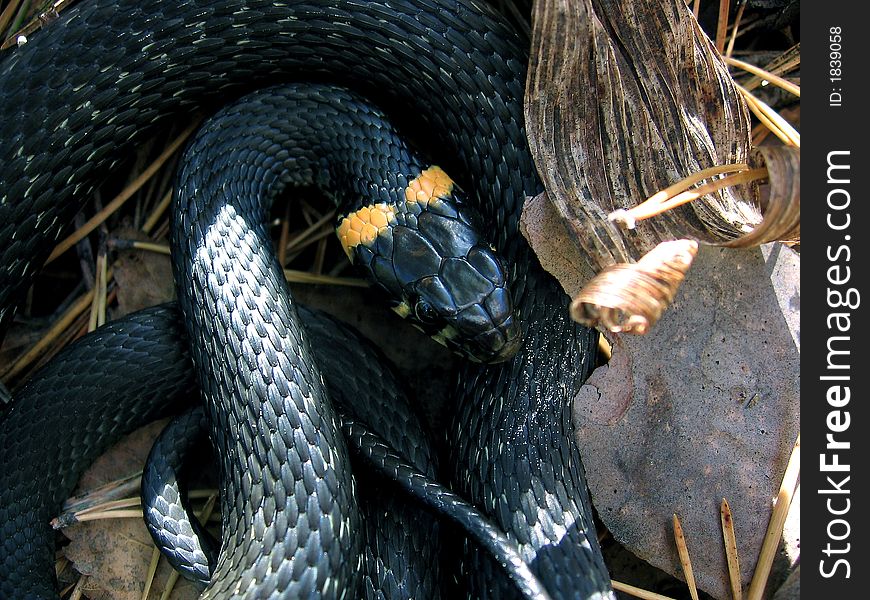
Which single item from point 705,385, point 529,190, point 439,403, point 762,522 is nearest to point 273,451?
point 439,403

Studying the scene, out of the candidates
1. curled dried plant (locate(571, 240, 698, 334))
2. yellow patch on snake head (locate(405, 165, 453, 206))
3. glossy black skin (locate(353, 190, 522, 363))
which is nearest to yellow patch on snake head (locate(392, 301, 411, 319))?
glossy black skin (locate(353, 190, 522, 363))

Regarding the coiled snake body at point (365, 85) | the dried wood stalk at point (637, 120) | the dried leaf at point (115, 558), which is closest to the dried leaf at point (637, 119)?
the dried wood stalk at point (637, 120)

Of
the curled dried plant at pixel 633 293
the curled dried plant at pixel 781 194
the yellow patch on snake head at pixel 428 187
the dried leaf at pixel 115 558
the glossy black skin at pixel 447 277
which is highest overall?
the curled dried plant at pixel 781 194

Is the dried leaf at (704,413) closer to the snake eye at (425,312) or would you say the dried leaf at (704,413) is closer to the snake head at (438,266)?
the snake head at (438,266)

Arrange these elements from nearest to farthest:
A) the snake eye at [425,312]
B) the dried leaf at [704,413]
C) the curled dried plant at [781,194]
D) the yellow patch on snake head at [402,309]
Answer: the curled dried plant at [781,194], the dried leaf at [704,413], the snake eye at [425,312], the yellow patch on snake head at [402,309]

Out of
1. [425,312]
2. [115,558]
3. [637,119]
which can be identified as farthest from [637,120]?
[115,558]

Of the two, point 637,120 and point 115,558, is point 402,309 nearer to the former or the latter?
point 637,120
